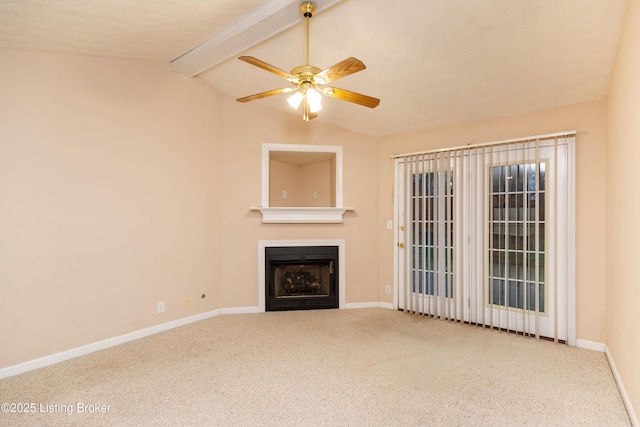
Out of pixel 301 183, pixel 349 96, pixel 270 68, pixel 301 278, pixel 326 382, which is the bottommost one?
pixel 326 382

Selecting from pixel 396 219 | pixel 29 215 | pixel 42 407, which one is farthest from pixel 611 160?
pixel 29 215

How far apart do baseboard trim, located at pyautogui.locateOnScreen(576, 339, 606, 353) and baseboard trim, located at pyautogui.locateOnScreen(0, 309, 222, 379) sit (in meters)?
3.94

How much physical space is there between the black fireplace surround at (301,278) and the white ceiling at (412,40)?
6.87 feet

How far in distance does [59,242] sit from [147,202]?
847 mm

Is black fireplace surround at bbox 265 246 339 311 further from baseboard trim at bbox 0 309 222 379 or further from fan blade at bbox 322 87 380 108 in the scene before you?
fan blade at bbox 322 87 380 108

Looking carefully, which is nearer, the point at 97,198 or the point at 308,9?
the point at 308,9

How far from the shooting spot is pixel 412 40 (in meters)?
2.58

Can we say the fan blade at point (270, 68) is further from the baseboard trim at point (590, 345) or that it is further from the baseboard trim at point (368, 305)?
the baseboard trim at point (590, 345)

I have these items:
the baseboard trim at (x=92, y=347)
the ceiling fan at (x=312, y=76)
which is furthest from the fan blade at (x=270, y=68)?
the baseboard trim at (x=92, y=347)

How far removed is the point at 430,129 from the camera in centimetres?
411

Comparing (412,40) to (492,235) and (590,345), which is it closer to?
(492,235)

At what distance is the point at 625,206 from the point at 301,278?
3.45 metres

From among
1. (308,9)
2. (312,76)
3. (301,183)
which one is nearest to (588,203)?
(312,76)

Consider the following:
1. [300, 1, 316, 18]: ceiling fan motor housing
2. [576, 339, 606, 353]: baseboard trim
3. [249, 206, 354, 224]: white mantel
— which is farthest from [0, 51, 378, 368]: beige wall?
[576, 339, 606, 353]: baseboard trim
